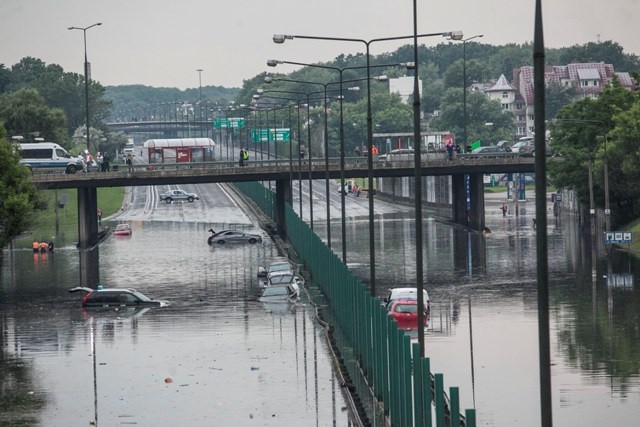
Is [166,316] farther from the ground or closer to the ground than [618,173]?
closer to the ground

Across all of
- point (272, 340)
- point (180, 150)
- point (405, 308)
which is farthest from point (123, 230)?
point (272, 340)

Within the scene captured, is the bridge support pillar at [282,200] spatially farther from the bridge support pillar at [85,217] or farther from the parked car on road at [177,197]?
the parked car on road at [177,197]

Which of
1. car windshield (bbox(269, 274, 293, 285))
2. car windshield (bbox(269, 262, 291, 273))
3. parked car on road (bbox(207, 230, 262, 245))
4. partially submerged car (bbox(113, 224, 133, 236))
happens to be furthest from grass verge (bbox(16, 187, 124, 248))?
car windshield (bbox(269, 274, 293, 285))

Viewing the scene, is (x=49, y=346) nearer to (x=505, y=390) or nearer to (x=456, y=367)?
(x=456, y=367)

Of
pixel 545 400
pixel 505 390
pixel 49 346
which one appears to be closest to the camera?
pixel 545 400

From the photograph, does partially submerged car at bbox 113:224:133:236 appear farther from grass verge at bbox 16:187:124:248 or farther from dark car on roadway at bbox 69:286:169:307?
dark car on roadway at bbox 69:286:169:307

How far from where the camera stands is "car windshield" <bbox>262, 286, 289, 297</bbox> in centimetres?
7169

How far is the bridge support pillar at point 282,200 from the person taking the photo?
118438 mm

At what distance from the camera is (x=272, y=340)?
185ft

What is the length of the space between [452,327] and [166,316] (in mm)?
15011

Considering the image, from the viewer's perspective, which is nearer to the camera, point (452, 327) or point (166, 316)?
point (452, 327)

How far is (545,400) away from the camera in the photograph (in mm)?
21656

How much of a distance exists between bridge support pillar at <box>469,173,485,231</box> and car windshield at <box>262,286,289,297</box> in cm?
4963

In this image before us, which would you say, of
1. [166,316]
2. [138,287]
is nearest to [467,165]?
[138,287]
